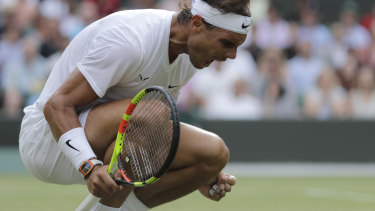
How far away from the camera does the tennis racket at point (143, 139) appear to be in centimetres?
377

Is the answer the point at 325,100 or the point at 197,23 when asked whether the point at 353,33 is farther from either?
the point at 197,23

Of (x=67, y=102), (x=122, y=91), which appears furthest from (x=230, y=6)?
(x=67, y=102)

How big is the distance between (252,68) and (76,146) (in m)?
7.12

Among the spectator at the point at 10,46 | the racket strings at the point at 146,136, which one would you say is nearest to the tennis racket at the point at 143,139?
the racket strings at the point at 146,136

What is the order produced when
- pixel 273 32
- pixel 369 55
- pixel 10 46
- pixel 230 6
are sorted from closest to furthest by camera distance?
pixel 230 6
pixel 10 46
pixel 273 32
pixel 369 55

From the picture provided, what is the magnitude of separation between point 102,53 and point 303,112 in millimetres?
6946

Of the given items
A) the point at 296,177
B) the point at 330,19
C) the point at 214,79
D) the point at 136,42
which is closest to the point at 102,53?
the point at 136,42

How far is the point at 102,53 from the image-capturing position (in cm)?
394

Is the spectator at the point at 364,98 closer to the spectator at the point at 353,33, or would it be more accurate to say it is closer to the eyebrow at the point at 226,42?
the spectator at the point at 353,33

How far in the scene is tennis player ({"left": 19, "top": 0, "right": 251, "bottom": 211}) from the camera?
154 inches

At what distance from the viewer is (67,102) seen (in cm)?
390

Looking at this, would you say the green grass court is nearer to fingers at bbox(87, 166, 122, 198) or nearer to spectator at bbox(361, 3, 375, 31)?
fingers at bbox(87, 166, 122, 198)

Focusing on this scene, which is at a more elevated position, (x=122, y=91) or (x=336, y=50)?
(x=122, y=91)

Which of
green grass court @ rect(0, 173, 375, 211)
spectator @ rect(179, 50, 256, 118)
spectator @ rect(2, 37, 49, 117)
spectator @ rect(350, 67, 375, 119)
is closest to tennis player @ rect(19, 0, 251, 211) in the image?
green grass court @ rect(0, 173, 375, 211)
